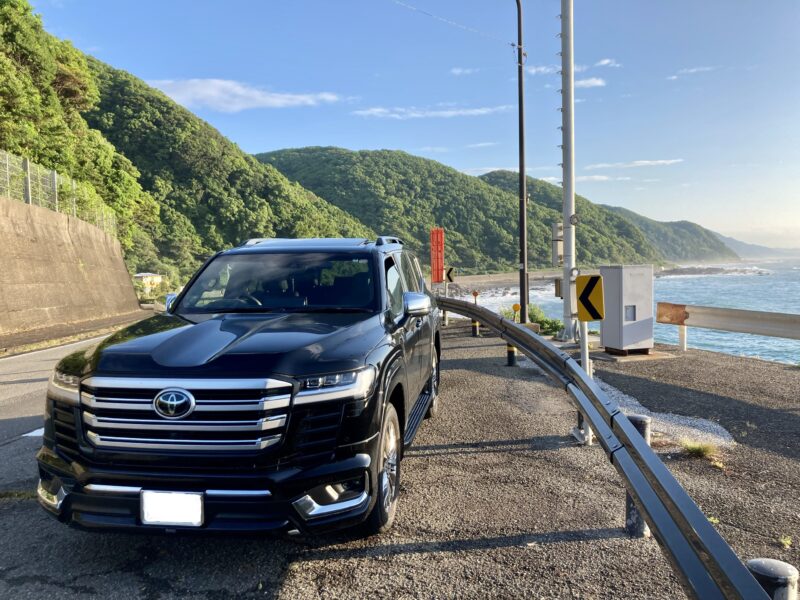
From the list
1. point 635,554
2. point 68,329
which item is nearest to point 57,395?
point 635,554

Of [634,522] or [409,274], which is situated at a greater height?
[409,274]

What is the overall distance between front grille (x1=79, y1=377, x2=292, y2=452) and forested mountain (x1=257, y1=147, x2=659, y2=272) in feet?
354

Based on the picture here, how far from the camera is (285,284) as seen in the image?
4.44m

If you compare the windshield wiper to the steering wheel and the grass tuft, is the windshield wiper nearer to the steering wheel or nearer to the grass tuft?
the steering wheel

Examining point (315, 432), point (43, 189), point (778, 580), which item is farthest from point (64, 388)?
point (43, 189)

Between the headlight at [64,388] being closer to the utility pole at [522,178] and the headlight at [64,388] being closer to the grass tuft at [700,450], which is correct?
the grass tuft at [700,450]

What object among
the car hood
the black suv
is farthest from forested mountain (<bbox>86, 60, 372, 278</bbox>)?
the black suv

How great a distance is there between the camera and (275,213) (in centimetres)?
8825

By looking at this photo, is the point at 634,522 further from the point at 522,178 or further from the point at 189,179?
the point at 189,179

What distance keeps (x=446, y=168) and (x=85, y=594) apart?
481ft

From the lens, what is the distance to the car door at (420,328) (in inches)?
200

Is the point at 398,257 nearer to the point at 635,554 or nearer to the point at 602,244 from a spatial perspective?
the point at 635,554

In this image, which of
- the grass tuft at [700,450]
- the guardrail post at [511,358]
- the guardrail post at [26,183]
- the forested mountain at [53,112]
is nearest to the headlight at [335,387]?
the grass tuft at [700,450]

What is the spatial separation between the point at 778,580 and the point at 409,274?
Answer: 4.41 m
